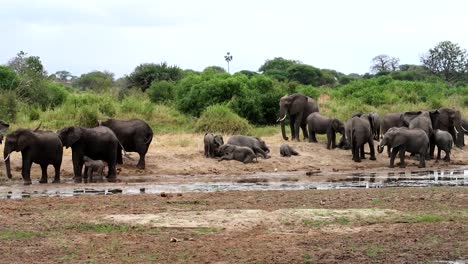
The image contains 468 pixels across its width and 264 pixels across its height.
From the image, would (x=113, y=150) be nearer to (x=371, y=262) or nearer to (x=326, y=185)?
(x=326, y=185)

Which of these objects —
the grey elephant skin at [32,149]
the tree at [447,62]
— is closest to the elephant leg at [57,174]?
the grey elephant skin at [32,149]

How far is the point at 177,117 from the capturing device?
33.6 m

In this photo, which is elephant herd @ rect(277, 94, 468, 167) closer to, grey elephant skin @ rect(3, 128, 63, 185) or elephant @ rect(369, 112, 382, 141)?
elephant @ rect(369, 112, 382, 141)

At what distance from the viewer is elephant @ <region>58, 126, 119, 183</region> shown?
2052cm

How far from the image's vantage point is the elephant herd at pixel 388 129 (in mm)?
25125

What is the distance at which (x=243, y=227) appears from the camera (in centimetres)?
1206

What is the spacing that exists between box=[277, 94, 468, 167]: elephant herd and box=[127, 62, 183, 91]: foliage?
2130 centimetres

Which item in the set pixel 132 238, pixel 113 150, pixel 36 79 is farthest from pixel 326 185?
pixel 36 79

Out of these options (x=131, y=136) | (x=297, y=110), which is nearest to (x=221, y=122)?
(x=297, y=110)

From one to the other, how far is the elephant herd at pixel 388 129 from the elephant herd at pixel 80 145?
7082 mm

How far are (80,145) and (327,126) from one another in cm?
1019

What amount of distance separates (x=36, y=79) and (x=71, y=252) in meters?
26.8

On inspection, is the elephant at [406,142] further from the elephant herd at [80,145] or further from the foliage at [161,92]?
the foliage at [161,92]

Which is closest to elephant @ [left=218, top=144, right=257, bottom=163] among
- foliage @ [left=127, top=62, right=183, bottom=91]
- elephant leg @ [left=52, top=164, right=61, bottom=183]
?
A: elephant leg @ [left=52, top=164, right=61, bottom=183]
